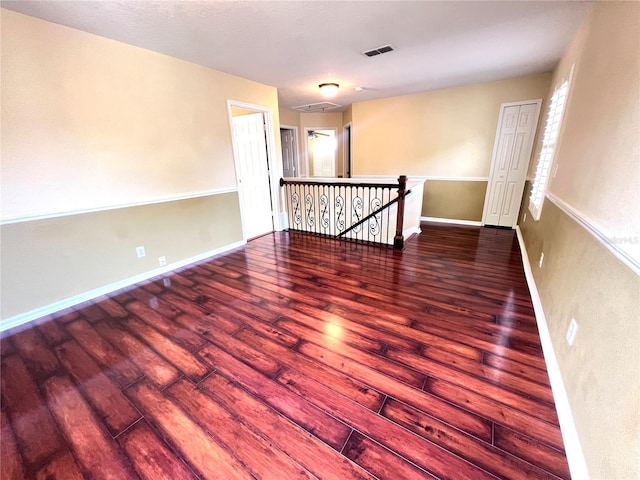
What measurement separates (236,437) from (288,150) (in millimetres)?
6642

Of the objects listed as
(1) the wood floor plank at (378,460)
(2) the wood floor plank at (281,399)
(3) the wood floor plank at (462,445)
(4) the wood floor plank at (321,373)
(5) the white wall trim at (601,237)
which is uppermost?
(5) the white wall trim at (601,237)

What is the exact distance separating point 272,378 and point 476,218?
504 cm

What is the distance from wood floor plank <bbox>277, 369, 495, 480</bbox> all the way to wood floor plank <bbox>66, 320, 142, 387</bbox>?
3.37ft

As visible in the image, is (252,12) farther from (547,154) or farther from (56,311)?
(547,154)

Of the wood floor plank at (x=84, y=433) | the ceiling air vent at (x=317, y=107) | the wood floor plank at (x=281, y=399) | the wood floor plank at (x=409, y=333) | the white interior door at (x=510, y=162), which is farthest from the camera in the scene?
the ceiling air vent at (x=317, y=107)

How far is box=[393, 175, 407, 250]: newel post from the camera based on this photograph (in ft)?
11.8

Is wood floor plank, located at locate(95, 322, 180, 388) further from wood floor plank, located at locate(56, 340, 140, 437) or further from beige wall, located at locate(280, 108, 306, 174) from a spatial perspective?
beige wall, located at locate(280, 108, 306, 174)

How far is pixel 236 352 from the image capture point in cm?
190

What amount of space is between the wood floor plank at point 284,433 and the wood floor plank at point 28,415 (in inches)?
28.9

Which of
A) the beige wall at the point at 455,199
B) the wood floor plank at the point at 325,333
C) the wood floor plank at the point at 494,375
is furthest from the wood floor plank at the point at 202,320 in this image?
the beige wall at the point at 455,199

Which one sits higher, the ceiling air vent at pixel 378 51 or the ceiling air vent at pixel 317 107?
the ceiling air vent at pixel 317 107

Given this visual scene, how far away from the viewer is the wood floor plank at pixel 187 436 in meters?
1.18

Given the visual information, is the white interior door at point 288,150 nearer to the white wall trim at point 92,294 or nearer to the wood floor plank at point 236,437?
the white wall trim at point 92,294

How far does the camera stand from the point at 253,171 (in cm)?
461
